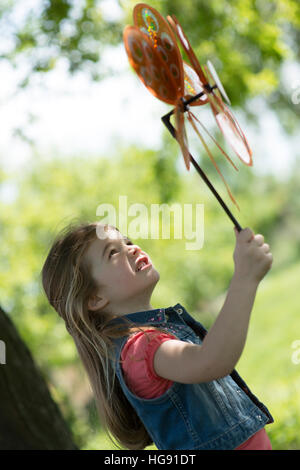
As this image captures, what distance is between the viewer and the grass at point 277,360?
4.30 metres

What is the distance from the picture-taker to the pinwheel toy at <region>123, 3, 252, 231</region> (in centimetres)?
143

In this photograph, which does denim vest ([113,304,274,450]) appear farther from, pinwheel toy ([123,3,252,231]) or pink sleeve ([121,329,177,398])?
pinwheel toy ([123,3,252,231])

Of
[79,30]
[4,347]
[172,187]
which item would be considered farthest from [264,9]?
[4,347]

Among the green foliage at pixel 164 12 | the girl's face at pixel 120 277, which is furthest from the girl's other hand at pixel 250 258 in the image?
the green foliage at pixel 164 12

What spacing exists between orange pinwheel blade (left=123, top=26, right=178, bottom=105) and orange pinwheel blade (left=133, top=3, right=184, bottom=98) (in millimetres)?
11

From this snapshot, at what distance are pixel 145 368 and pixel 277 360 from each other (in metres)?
8.79

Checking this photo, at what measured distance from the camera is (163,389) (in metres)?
1.49

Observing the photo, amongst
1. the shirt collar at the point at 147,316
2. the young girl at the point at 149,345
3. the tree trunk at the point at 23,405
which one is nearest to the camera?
the young girl at the point at 149,345

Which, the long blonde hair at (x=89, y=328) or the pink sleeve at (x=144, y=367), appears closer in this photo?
→ the pink sleeve at (x=144, y=367)

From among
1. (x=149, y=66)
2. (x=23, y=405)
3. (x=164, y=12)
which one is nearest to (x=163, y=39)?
(x=149, y=66)

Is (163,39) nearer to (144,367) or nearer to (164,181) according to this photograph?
(144,367)

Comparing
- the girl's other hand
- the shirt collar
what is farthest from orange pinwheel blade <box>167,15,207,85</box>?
the shirt collar

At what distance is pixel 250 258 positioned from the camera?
1340mm

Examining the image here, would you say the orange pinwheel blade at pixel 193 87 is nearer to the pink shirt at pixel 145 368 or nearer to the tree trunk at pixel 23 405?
the pink shirt at pixel 145 368
